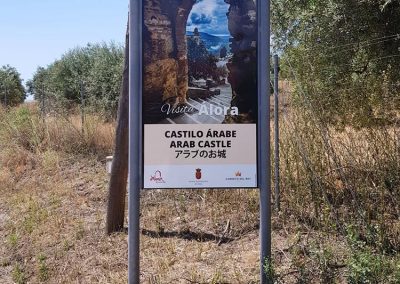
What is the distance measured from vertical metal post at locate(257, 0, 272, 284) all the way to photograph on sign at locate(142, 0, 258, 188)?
5 centimetres

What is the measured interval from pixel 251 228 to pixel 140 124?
2450 millimetres

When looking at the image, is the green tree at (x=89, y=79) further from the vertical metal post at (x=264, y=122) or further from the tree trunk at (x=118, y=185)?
the vertical metal post at (x=264, y=122)

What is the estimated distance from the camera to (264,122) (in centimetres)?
441

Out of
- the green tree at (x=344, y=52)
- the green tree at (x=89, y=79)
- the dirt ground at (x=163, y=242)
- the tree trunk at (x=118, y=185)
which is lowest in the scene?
the dirt ground at (x=163, y=242)

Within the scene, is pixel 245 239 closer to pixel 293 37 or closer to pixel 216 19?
pixel 216 19

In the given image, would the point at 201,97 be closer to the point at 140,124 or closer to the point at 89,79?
the point at 140,124

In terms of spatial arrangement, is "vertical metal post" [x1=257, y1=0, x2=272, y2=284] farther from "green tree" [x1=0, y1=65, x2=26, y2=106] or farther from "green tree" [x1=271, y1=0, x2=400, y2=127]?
"green tree" [x1=0, y1=65, x2=26, y2=106]

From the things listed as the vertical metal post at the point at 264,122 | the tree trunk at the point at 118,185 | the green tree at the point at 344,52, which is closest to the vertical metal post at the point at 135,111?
the vertical metal post at the point at 264,122

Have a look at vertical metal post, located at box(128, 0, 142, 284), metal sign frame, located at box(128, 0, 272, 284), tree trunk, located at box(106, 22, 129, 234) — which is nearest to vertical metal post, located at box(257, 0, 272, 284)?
metal sign frame, located at box(128, 0, 272, 284)

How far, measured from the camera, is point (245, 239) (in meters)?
5.92

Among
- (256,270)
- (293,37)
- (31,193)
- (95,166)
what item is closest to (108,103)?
(95,166)

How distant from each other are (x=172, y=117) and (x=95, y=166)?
6.93 m

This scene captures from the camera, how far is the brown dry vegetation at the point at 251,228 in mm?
4828

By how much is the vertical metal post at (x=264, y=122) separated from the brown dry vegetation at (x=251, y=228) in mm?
279
